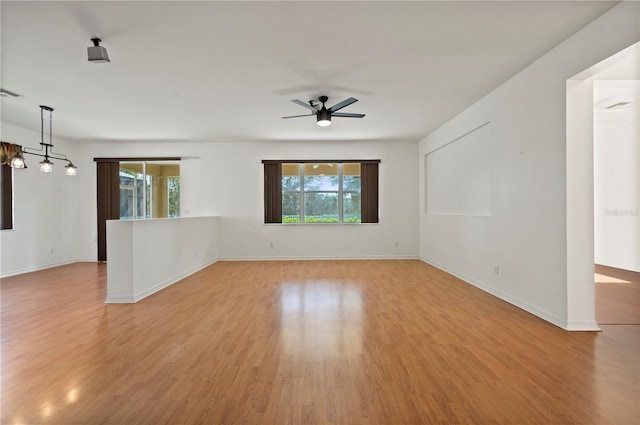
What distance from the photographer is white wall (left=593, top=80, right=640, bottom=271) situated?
5.52 m

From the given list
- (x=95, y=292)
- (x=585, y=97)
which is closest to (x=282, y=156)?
(x=95, y=292)

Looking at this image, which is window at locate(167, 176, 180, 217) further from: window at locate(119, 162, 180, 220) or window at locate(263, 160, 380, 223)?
window at locate(263, 160, 380, 223)

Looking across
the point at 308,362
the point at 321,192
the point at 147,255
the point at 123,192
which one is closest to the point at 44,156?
the point at 123,192

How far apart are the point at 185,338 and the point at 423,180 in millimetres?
5997

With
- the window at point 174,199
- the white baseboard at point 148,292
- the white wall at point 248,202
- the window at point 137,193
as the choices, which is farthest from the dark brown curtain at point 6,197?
the white baseboard at point 148,292

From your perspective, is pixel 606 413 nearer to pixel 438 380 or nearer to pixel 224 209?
pixel 438 380

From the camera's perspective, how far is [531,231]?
3.50 m

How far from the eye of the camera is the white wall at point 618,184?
18.1 feet

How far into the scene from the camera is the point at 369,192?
7.40 meters

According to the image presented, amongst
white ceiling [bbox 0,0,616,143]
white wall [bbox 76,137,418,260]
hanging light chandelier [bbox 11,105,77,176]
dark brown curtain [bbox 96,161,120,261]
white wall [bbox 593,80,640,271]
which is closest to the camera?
white ceiling [bbox 0,0,616,143]

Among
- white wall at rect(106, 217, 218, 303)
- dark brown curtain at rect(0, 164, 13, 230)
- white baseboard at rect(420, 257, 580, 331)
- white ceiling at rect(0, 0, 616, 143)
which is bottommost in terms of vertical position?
white baseboard at rect(420, 257, 580, 331)

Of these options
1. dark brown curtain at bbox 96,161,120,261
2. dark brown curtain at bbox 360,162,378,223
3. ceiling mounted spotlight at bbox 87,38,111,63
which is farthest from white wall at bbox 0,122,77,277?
dark brown curtain at bbox 360,162,378,223

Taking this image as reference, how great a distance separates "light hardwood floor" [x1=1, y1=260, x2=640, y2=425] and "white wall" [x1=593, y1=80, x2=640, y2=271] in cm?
387

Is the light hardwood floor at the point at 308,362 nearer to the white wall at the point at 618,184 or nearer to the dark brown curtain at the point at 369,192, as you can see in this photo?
the dark brown curtain at the point at 369,192
